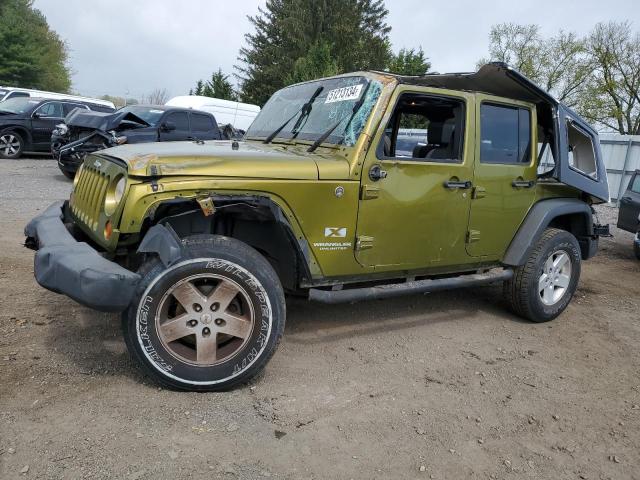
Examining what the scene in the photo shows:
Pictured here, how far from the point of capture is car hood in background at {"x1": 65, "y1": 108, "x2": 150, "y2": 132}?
1099 cm

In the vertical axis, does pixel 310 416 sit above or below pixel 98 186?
below

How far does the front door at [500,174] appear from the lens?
4195 mm

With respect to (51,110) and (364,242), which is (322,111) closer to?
(364,242)

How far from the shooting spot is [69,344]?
361 centimetres

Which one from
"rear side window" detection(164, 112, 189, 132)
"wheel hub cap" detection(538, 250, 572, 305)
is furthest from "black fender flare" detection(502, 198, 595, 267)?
"rear side window" detection(164, 112, 189, 132)

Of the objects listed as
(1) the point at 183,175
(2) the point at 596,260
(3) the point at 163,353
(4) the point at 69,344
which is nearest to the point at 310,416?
(3) the point at 163,353

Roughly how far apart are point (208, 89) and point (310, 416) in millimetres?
34783

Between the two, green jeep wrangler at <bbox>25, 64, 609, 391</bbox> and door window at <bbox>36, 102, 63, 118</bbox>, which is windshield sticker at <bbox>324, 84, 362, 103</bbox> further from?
door window at <bbox>36, 102, 63, 118</bbox>

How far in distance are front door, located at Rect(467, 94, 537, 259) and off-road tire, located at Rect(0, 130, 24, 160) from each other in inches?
536

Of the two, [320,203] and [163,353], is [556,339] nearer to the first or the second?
[320,203]

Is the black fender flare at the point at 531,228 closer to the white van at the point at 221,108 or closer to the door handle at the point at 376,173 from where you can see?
the door handle at the point at 376,173

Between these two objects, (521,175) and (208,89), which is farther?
(208,89)

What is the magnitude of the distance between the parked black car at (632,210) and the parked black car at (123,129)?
8743mm

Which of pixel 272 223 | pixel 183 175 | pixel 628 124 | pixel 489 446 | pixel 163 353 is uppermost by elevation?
pixel 628 124
